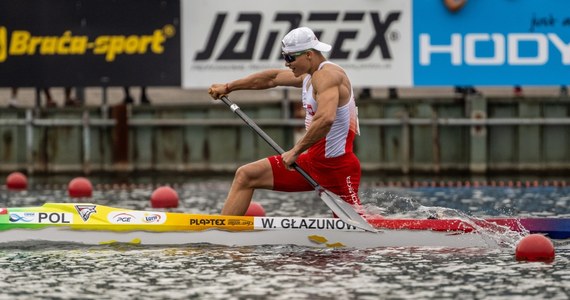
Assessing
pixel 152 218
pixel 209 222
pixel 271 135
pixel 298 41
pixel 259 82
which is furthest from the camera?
pixel 271 135

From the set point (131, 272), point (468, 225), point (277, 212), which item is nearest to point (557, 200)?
point (277, 212)

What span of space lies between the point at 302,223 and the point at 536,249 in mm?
2375

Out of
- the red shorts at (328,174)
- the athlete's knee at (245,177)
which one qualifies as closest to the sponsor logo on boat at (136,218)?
the athlete's knee at (245,177)

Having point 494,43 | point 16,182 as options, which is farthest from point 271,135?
point 16,182

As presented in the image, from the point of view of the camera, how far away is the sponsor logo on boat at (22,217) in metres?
15.6

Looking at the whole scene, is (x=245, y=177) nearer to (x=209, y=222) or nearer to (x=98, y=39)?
(x=209, y=222)

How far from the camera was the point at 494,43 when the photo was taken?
2483 centimetres

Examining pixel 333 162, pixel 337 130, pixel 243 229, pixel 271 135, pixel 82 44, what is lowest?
pixel 243 229

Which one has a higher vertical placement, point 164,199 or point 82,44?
point 82,44

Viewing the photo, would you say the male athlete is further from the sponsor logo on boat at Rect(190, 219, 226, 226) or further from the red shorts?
the sponsor logo on boat at Rect(190, 219, 226, 226)

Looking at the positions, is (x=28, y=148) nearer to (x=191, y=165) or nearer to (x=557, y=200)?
(x=191, y=165)

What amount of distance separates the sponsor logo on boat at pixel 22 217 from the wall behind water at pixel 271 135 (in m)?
9.70

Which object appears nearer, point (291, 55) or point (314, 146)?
point (291, 55)

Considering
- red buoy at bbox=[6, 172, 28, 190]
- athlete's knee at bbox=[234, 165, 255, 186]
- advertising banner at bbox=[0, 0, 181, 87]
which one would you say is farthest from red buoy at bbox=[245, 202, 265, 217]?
advertising banner at bbox=[0, 0, 181, 87]
